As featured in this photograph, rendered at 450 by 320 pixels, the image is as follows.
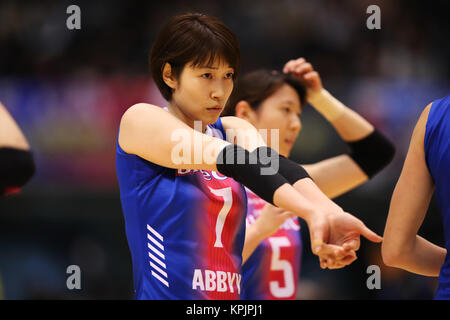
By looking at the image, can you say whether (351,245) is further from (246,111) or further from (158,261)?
(246,111)

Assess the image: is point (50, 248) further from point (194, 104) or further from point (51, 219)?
point (194, 104)

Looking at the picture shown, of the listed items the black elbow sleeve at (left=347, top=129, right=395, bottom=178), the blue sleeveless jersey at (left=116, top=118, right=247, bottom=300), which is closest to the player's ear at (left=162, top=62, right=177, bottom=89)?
the blue sleeveless jersey at (left=116, top=118, right=247, bottom=300)

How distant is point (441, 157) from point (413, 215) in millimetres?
240

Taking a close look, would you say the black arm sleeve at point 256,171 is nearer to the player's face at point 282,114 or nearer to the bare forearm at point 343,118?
the player's face at point 282,114

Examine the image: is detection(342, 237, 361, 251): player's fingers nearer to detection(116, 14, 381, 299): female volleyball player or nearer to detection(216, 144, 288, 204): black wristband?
detection(216, 144, 288, 204): black wristband

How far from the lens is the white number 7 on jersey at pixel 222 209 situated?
2295 mm

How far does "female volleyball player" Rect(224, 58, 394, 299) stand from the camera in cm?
339

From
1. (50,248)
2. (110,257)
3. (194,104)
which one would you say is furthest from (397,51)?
(194,104)

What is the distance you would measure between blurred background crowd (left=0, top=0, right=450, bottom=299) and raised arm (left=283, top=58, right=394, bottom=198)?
3836 mm

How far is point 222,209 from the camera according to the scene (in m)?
2.31

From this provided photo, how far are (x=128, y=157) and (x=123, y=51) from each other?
22.0 ft

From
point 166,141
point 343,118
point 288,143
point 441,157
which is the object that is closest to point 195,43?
point 166,141

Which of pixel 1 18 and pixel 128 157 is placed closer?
pixel 128 157
